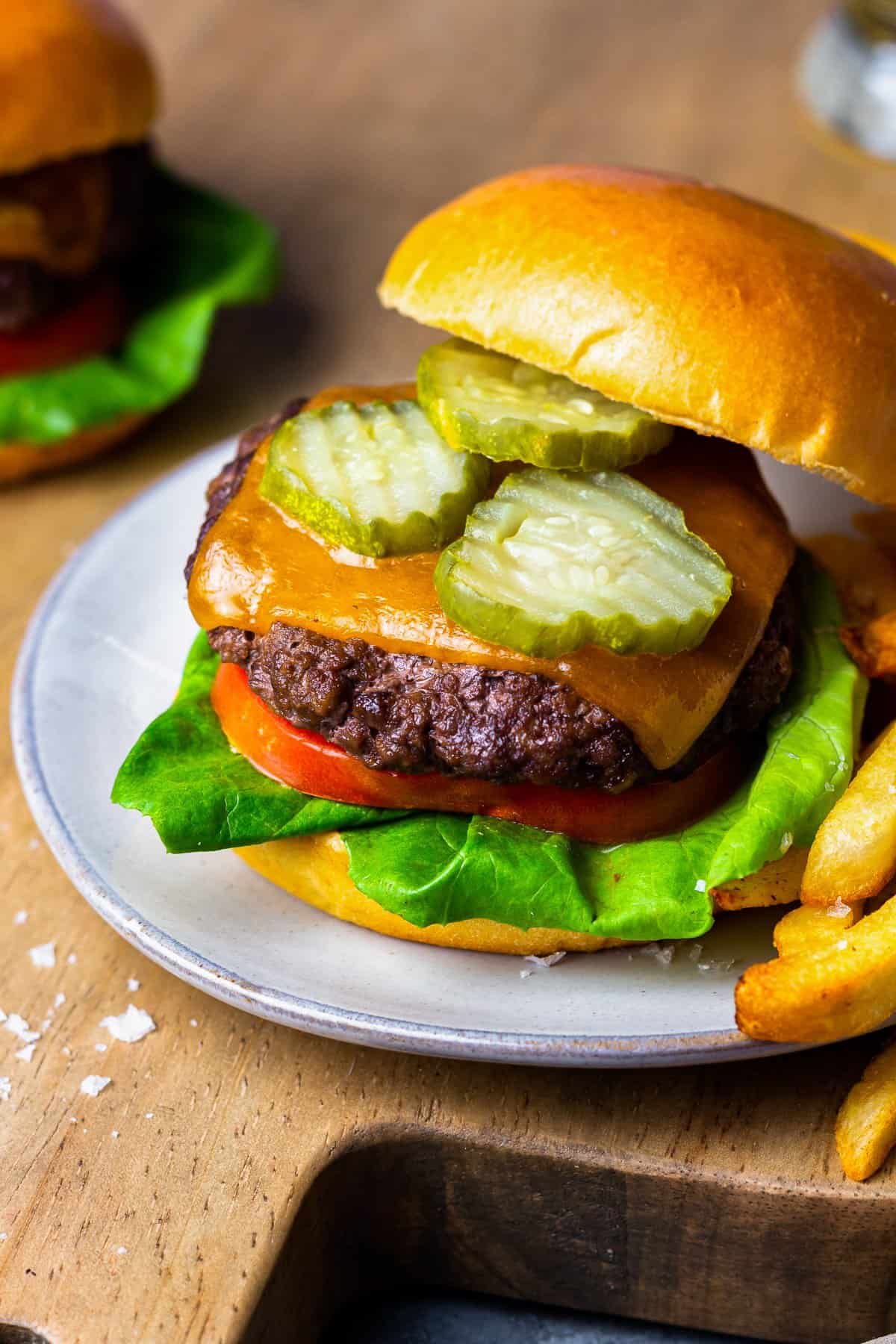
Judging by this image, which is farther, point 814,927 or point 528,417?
point 528,417

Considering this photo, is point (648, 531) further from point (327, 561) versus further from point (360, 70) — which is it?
point (360, 70)

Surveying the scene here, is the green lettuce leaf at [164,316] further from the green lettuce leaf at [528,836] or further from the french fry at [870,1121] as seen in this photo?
the french fry at [870,1121]

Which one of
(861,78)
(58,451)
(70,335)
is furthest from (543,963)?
(861,78)

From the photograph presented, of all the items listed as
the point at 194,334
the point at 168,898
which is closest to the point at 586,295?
the point at 168,898

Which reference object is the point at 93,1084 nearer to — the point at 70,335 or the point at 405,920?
the point at 405,920

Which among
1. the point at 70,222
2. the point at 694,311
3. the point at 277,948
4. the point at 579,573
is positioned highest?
the point at 694,311

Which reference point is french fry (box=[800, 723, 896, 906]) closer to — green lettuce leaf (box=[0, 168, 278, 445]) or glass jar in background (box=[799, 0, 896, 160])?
green lettuce leaf (box=[0, 168, 278, 445])
